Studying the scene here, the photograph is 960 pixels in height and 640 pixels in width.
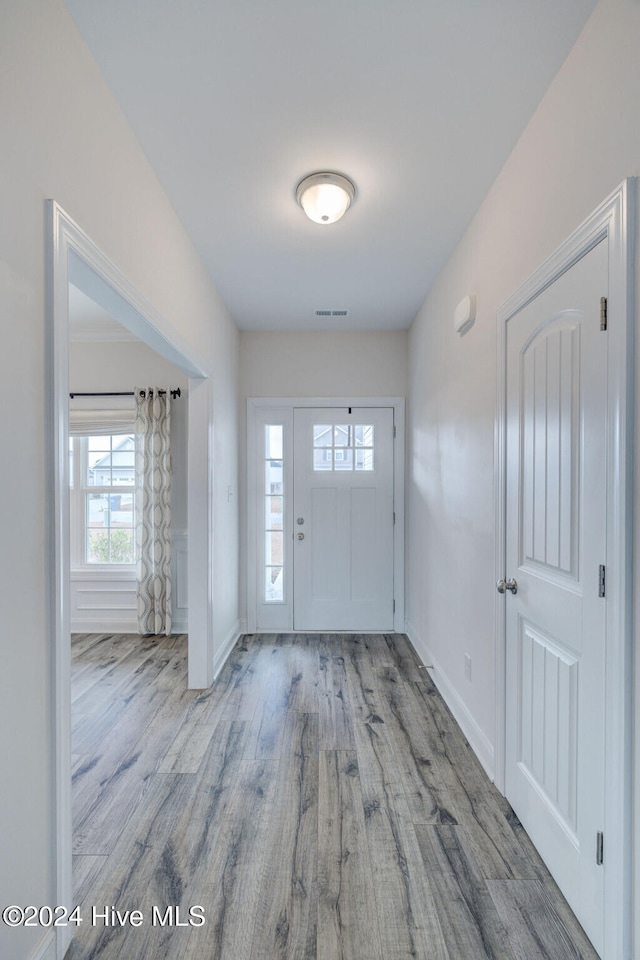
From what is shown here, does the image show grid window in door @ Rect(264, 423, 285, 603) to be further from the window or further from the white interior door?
the window

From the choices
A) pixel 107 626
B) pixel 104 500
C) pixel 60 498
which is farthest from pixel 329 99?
pixel 107 626

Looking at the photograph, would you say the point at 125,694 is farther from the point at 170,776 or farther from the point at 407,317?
the point at 407,317

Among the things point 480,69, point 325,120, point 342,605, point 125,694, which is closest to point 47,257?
point 325,120

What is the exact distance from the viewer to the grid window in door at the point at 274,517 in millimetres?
4184

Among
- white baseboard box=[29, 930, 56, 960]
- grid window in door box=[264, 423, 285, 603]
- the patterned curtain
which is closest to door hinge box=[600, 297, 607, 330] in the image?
white baseboard box=[29, 930, 56, 960]

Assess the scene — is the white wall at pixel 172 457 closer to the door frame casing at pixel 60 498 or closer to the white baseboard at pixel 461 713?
the white baseboard at pixel 461 713

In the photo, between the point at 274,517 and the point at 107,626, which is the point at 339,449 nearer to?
the point at 274,517

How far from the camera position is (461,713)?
8.41 feet

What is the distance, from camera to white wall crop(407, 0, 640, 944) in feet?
4.24

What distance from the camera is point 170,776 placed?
2.15 m

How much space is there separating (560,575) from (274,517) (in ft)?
9.49

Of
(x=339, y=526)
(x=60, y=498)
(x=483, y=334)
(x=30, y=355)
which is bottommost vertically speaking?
(x=339, y=526)

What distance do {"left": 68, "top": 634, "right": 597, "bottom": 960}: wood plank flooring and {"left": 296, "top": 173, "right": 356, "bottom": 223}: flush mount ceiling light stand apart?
260 centimetres

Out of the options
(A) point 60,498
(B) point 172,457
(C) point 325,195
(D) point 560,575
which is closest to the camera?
(A) point 60,498
